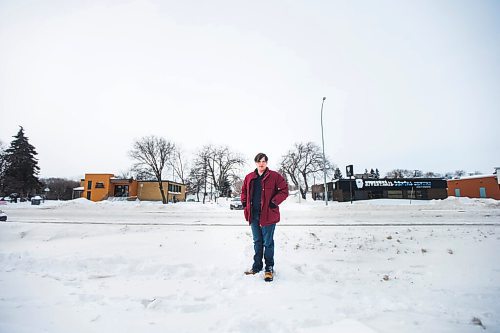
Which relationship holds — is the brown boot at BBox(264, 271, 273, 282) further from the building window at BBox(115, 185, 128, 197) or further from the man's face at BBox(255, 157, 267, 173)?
the building window at BBox(115, 185, 128, 197)

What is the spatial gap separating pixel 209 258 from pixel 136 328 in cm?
220

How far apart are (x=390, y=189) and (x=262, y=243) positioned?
144 feet

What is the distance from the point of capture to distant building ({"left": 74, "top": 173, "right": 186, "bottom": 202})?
159 ft

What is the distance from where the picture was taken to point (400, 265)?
4012mm

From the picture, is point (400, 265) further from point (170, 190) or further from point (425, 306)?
point (170, 190)

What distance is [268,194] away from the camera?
382 cm

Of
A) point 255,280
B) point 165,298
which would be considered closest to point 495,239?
point 255,280

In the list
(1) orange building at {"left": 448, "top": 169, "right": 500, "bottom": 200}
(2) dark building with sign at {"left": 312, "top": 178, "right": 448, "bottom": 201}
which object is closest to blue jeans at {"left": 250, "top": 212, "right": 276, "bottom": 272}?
(2) dark building with sign at {"left": 312, "top": 178, "right": 448, "bottom": 201}

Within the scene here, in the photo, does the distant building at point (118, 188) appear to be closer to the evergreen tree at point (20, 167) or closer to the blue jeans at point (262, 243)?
the evergreen tree at point (20, 167)

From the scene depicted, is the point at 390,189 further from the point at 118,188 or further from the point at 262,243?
the point at 118,188

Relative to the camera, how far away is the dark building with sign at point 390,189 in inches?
1575

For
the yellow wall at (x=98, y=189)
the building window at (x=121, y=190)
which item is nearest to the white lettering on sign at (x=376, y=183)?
the building window at (x=121, y=190)

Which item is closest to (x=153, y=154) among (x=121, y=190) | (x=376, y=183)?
(x=121, y=190)

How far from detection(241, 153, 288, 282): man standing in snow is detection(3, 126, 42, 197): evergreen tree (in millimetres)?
51425
